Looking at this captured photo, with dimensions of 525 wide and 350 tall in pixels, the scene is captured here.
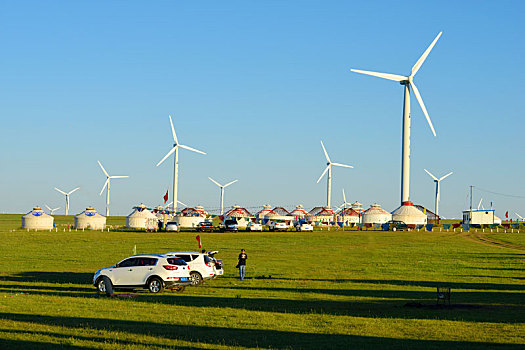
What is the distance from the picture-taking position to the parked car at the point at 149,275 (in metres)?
29.4

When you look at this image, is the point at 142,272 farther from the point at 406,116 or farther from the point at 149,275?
the point at 406,116

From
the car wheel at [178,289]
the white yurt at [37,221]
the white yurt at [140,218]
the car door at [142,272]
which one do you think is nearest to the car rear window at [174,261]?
the car door at [142,272]

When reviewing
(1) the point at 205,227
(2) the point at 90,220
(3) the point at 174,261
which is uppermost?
(2) the point at 90,220

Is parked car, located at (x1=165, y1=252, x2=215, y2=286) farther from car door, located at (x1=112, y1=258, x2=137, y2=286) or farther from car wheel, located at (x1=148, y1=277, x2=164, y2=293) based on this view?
car door, located at (x1=112, y1=258, x2=137, y2=286)

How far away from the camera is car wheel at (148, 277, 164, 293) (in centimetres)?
2950

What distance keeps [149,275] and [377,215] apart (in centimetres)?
11763

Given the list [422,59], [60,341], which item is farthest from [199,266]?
[422,59]

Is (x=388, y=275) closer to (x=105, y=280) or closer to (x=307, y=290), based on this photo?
(x=307, y=290)

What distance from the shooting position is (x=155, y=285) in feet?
97.1

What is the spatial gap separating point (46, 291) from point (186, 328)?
1307 centimetres

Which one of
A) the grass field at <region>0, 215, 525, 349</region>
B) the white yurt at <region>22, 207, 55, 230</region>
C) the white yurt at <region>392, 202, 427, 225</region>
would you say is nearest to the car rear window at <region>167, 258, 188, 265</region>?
the grass field at <region>0, 215, 525, 349</region>

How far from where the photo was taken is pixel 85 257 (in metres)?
52.7

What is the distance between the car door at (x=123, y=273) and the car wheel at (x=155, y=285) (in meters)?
0.97

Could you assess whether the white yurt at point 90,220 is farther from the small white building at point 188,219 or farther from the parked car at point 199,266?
the parked car at point 199,266
